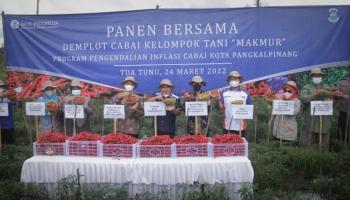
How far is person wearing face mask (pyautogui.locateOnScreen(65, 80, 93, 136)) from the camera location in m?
8.03

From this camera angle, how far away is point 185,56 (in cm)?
850

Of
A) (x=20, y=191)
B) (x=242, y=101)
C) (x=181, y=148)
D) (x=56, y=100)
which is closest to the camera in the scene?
(x=20, y=191)

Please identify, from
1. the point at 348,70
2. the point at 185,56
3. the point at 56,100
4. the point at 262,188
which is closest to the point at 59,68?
the point at 56,100

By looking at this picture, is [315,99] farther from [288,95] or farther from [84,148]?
[84,148]

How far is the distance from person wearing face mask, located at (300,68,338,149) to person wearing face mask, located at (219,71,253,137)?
1089mm

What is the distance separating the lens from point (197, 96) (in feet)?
25.3

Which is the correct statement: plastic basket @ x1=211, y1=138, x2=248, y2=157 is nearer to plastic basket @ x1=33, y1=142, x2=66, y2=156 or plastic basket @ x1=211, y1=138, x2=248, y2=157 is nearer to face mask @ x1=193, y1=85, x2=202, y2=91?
plastic basket @ x1=33, y1=142, x2=66, y2=156

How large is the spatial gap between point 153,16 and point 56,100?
2474 mm

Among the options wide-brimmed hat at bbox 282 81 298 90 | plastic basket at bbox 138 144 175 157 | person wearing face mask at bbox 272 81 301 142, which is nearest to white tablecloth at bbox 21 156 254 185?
plastic basket at bbox 138 144 175 157

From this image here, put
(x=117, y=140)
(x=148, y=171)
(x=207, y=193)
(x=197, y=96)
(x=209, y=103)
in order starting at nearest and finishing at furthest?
(x=207, y=193) < (x=148, y=171) < (x=117, y=140) < (x=197, y=96) < (x=209, y=103)

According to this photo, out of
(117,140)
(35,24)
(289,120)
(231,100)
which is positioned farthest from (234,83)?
(35,24)

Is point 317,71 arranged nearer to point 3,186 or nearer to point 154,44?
point 154,44

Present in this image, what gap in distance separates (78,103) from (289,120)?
155 inches

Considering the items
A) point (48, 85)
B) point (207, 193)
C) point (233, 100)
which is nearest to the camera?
point (207, 193)
